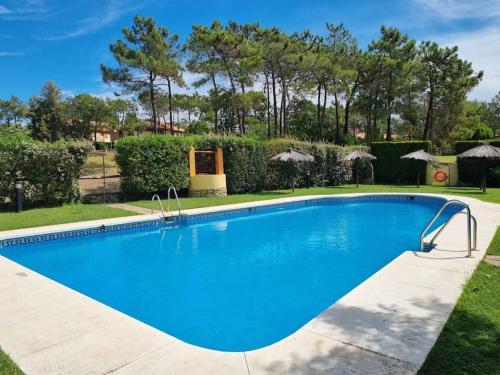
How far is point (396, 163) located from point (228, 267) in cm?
1967

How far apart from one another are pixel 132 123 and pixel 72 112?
8262mm

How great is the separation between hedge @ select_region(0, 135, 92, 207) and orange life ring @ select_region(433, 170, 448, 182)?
783 inches

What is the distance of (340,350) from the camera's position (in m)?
3.27

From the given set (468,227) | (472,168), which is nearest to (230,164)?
(468,227)

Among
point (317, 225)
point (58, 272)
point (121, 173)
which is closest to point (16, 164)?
point (121, 173)

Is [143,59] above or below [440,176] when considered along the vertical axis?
above

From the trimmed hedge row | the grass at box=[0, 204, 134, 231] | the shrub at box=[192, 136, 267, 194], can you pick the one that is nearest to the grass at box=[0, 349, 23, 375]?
the grass at box=[0, 204, 134, 231]

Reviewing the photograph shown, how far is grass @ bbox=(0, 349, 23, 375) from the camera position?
293 cm

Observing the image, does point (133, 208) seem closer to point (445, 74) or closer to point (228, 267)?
point (228, 267)

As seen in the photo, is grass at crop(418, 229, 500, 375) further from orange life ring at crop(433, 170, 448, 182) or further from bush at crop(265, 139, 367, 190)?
orange life ring at crop(433, 170, 448, 182)

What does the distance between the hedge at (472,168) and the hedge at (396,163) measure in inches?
80.3

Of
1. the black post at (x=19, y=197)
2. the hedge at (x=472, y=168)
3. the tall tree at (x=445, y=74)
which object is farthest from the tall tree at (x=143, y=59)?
the tall tree at (x=445, y=74)

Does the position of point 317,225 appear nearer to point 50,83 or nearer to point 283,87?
point 283,87

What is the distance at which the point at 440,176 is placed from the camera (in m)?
22.5
